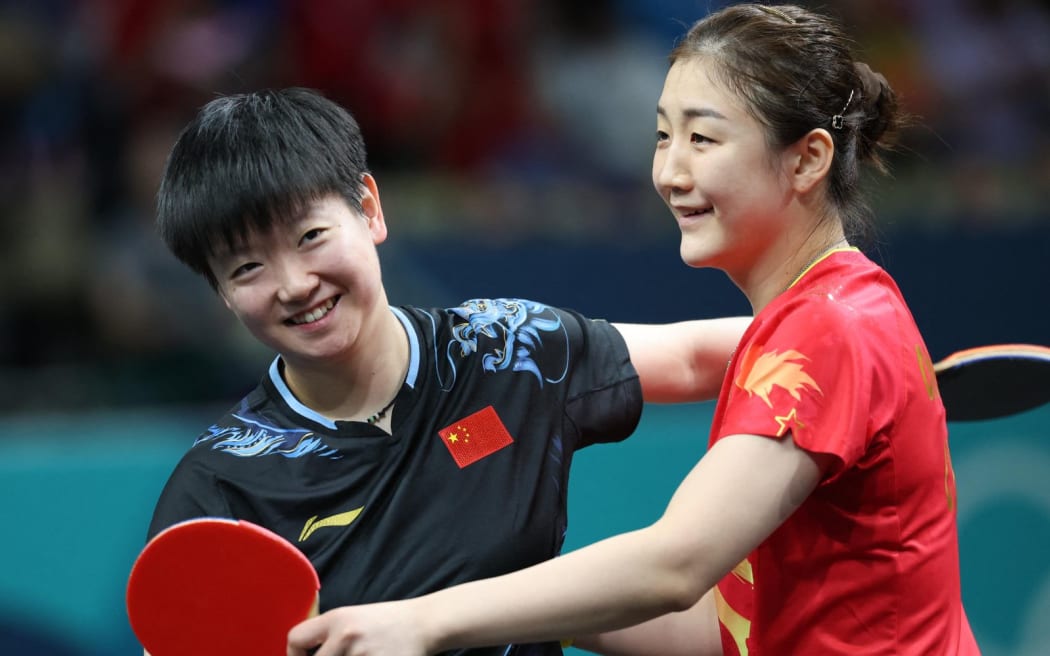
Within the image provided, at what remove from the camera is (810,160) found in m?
1.81

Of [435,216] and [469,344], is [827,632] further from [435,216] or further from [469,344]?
[435,216]

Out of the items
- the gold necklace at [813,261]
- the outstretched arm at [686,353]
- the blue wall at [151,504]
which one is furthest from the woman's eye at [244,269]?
the blue wall at [151,504]

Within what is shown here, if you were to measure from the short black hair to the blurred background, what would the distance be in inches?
62.5

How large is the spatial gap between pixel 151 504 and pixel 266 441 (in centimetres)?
152

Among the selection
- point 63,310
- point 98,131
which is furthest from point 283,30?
point 63,310

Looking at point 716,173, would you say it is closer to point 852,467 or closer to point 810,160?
point 810,160

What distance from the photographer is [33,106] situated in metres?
4.84

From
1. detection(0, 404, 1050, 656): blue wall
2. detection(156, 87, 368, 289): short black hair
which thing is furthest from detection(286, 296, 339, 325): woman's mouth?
detection(0, 404, 1050, 656): blue wall

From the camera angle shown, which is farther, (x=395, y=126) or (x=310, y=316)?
(x=395, y=126)

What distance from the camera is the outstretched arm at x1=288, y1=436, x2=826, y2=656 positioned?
1.55 m

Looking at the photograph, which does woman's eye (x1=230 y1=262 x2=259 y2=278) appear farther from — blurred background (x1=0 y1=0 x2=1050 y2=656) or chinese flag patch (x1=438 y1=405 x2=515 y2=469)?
blurred background (x1=0 y1=0 x2=1050 y2=656)

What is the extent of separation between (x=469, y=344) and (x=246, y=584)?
56 cm

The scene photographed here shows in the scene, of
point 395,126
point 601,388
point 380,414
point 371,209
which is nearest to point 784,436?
point 601,388

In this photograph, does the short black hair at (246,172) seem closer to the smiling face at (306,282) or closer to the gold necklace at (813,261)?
the smiling face at (306,282)
